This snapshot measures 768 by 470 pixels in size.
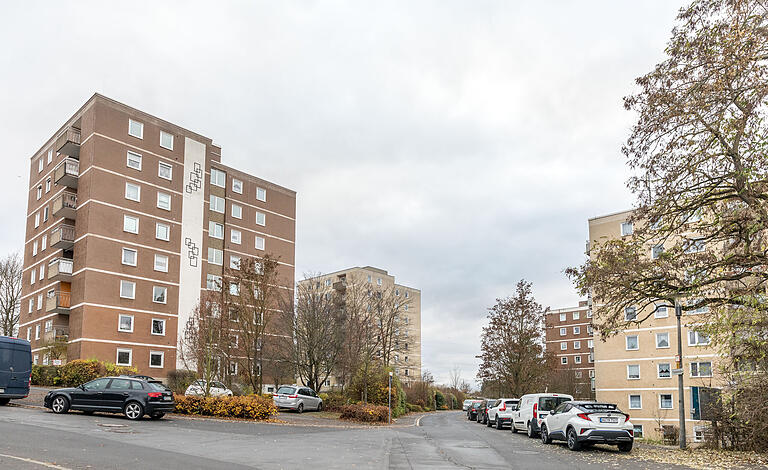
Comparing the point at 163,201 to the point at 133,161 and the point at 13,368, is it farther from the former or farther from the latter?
the point at 13,368

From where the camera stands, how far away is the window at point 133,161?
164 feet

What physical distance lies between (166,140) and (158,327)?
15174 millimetres

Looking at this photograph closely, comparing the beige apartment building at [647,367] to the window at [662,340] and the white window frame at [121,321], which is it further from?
the white window frame at [121,321]

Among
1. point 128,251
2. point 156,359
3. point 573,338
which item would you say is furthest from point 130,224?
point 573,338

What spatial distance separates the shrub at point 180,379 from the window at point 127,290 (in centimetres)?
644

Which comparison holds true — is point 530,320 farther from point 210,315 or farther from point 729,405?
point 729,405

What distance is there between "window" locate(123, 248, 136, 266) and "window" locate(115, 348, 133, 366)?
21.1 feet

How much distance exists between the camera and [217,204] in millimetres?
59312

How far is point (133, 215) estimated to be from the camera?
163 ft

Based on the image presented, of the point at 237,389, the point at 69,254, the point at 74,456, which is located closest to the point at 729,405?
the point at 74,456

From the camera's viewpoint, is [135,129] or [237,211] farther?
[237,211]

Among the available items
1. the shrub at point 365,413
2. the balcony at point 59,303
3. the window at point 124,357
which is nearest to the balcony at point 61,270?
the balcony at point 59,303

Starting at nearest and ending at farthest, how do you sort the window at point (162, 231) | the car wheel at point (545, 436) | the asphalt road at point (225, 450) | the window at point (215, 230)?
the asphalt road at point (225, 450) → the car wheel at point (545, 436) → the window at point (162, 231) → the window at point (215, 230)

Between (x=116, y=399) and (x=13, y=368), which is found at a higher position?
(x=13, y=368)
